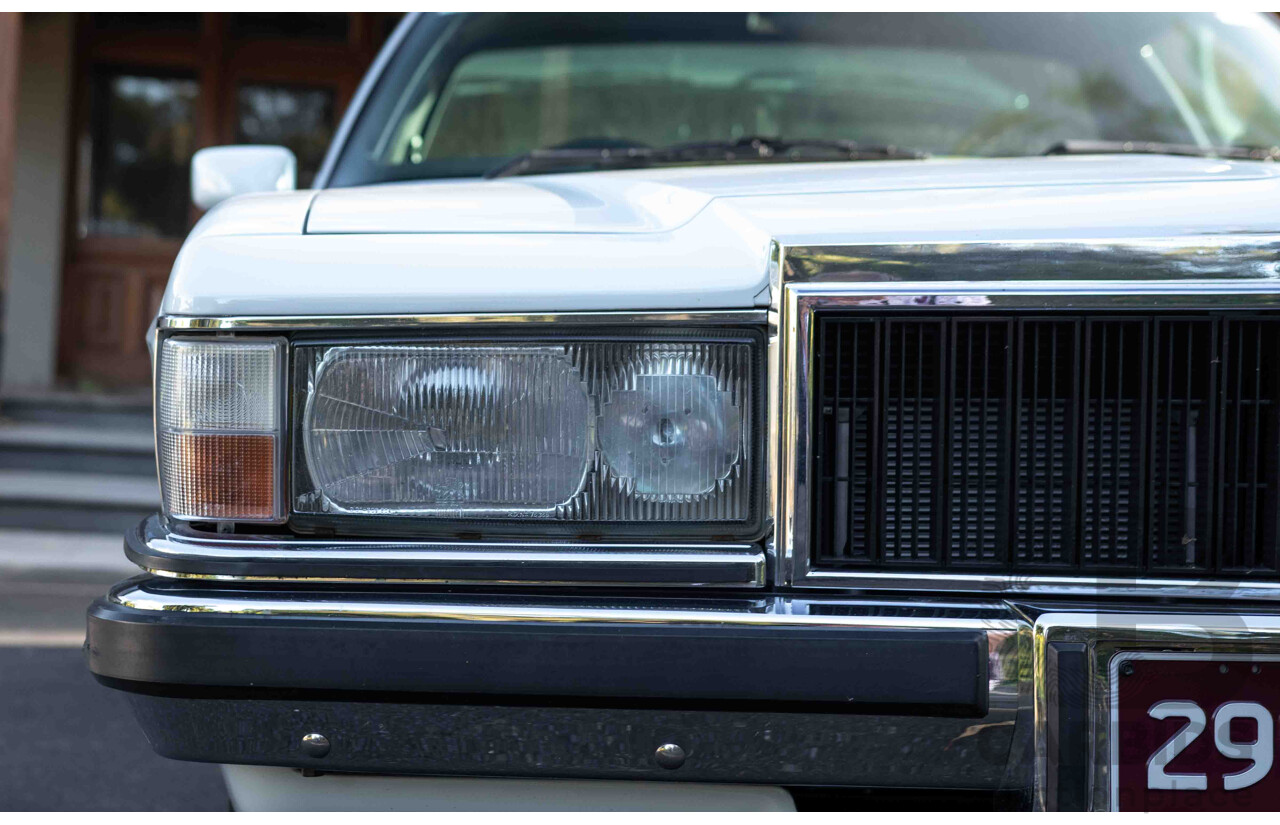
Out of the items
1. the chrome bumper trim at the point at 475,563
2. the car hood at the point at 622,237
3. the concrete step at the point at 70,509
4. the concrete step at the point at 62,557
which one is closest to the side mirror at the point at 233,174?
the car hood at the point at 622,237

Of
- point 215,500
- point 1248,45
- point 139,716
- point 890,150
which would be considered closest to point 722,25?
point 890,150

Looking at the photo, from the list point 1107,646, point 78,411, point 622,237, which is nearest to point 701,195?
point 622,237

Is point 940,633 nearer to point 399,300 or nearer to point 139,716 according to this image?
point 399,300

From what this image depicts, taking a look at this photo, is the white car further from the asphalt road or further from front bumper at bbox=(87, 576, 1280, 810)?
the asphalt road

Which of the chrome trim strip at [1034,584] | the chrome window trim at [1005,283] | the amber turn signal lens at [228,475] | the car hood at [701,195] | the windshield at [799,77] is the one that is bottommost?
the chrome trim strip at [1034,584]

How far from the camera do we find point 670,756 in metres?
1.36

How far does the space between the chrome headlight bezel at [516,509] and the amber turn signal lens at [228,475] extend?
31 millimetres

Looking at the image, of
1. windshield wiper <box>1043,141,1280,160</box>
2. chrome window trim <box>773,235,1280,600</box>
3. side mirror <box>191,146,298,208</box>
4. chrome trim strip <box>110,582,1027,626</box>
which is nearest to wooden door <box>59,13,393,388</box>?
side mirror <box>191,146,298,208</box>

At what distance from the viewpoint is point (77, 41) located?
8734mm

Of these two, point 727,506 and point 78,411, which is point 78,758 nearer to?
point 727,506

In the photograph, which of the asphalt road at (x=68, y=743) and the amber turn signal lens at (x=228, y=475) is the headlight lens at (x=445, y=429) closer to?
the amber turn signal lens at (x=228, y=475)

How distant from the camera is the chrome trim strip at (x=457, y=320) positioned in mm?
1382

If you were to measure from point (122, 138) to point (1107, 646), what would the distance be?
369 inches

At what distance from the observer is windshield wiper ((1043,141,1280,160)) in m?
2.17
